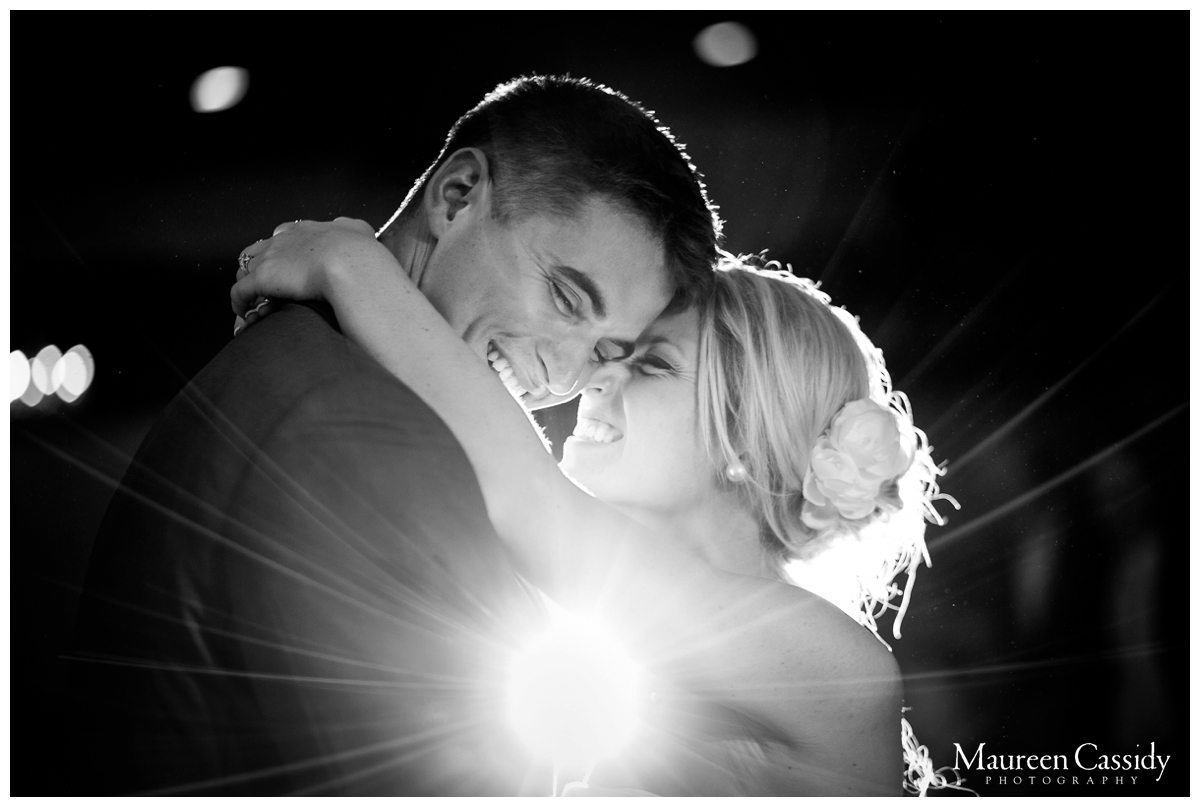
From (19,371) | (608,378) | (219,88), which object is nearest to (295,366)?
(608,378)

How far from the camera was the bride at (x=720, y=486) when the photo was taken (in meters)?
1.30

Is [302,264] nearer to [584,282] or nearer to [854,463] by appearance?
[584,282]

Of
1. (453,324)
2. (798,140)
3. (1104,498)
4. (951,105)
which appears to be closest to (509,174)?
(453,324)

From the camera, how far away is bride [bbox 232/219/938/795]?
1303 mm

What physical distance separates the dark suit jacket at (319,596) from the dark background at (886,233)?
3.75 ft

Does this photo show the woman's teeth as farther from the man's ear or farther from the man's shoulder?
the man's shoulder

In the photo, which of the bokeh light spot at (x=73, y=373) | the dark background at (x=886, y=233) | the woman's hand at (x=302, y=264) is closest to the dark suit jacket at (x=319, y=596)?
the woman's hand at (x=302, y=264)

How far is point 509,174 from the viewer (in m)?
1.56

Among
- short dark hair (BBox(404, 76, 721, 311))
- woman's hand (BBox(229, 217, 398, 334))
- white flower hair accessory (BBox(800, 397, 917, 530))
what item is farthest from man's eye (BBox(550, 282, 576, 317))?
white flower hair accessory (BBox(800, 397, 917, 530))

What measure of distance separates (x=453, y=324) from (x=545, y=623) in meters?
0.49

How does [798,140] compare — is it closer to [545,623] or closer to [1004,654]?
[1004,654]

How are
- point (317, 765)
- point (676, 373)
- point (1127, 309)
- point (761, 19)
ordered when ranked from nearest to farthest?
point (317, 765) < point (676, 373) < point (761, 19) < point (1127, 309)

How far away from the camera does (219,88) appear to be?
2.30 meters

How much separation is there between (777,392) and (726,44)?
838mm
